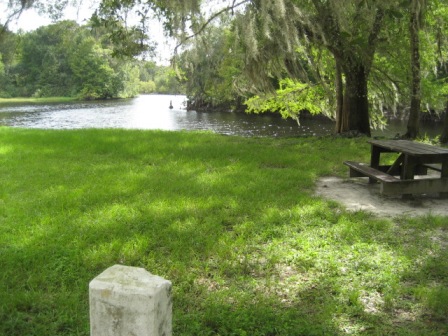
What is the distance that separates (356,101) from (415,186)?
22.5 ft

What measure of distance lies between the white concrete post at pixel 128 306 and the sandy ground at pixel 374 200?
14.8 ft

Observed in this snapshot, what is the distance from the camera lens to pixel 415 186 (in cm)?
576

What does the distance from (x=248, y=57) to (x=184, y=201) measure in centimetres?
497

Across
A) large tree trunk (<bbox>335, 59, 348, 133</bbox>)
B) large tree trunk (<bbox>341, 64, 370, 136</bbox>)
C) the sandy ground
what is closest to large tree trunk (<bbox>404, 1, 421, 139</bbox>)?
large tree trunk (<bbox>341, 64, 370, 136</bbox>)

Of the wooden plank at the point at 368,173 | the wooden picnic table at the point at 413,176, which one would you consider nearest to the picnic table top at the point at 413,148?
the wooden picnic table at the point at 413,176

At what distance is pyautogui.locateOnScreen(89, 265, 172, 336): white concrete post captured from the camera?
1.26 m

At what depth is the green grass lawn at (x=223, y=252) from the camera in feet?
9.86

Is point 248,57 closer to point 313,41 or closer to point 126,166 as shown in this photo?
point 313,41

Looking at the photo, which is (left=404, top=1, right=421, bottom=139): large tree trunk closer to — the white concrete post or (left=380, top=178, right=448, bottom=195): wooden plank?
(left=380, top=178, right=448, bottom=195): wooden plank

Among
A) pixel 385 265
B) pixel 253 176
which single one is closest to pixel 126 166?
pixel 253 176

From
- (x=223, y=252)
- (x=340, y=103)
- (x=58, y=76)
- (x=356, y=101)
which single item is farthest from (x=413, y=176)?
(x=58, y=76)

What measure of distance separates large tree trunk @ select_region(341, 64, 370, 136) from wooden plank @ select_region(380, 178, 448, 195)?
6.32m

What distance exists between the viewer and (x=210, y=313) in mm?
3037

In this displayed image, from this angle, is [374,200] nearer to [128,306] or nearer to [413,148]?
[413,148]
